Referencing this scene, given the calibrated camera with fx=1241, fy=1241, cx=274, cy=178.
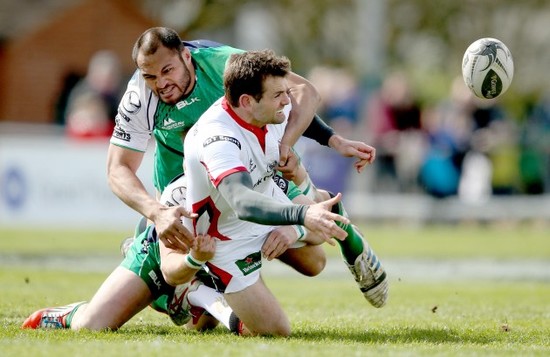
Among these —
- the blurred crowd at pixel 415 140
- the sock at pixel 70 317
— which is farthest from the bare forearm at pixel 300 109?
the blurred crowd at pixel 415 140

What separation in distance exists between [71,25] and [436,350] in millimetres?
23209

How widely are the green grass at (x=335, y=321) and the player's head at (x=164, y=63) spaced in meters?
1.70

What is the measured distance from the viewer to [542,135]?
72.6 feet

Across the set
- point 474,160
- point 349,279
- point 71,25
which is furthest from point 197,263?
point 71,25

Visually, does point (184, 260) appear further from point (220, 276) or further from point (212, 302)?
point (212, 302)

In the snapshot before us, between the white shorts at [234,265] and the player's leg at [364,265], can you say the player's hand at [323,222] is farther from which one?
the player's leg at [364,265]

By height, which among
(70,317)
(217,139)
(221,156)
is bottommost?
(70,317)

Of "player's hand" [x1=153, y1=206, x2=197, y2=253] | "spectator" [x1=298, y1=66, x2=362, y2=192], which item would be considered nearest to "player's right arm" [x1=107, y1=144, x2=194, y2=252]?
"player's hand" [x1=153, y1=206, x2=197, y2=253]

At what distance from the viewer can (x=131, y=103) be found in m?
8.93

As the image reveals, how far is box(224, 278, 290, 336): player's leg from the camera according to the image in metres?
8.19

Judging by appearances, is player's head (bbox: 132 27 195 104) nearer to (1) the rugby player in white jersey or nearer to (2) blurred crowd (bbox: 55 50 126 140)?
(1) the rugby player in white jersey

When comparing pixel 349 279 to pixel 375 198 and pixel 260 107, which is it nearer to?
pixel 260 107

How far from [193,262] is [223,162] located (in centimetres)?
85

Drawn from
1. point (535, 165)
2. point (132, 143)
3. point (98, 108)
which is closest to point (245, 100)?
point (132, 143)
